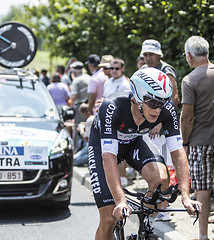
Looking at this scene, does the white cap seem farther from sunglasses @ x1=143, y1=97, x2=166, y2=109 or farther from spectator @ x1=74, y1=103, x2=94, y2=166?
spectator @ x1=74, y1=103, x2=94, y2=166

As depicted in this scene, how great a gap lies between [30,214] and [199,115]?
9.78ft

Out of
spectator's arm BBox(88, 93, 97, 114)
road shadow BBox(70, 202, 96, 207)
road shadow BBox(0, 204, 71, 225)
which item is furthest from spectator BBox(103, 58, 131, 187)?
road shadow BBox(0, 204, 71, 225)

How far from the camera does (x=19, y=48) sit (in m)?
10.7

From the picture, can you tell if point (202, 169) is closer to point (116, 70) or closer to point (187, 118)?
point (187, 118)

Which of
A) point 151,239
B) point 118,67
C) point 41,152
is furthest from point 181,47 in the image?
point 151,239

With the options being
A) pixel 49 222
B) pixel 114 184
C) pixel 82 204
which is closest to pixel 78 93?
pixel 82 204

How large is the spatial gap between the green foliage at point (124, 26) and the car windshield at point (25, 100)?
2.95m

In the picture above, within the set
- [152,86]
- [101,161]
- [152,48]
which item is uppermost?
[152,48]

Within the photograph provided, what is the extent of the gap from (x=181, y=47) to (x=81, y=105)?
2.43m

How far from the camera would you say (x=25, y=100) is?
27.2ft

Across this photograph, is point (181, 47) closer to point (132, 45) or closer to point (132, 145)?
point (132, 45)

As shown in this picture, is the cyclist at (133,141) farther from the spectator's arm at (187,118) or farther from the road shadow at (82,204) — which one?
the road shadow at (82,204)

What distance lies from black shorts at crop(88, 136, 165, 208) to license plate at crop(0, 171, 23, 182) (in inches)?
95.5

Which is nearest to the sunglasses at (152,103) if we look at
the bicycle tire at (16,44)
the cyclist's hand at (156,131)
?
the cyclist's hand at (156,131)
